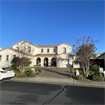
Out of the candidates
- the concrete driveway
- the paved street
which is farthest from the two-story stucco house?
the paved street

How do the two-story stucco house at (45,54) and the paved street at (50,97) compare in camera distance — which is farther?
the two-story stucco house at (45,54)

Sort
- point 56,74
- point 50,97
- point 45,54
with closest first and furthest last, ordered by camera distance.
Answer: point 50,97
point 56,74
point 45,54

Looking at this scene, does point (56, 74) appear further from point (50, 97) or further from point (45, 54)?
point (45, 54)

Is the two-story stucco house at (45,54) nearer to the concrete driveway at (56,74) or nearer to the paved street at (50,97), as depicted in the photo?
the concrete driveway at (56,74)

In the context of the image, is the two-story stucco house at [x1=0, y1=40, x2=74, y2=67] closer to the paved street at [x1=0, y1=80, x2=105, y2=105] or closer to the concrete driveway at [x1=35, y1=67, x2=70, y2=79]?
the concrete driveway at [x1=35, y1=67, x2=70, y2=79]

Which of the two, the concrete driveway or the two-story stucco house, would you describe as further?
the two-story stucco house

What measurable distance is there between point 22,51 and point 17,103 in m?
9.20

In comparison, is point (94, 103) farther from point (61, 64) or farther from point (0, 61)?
point (0, 61)

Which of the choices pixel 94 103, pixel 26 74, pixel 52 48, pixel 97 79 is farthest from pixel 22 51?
pixel 52 48

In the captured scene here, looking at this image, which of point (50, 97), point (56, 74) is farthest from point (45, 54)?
point (50, 97)

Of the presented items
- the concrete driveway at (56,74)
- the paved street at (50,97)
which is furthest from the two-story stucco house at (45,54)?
the paved street at (50,97)

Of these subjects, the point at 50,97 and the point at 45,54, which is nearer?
the point at 50,97

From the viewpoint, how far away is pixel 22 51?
12.7 metres

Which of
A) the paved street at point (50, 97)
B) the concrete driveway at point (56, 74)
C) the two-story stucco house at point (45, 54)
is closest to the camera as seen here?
the paved street at point (50, 97)
